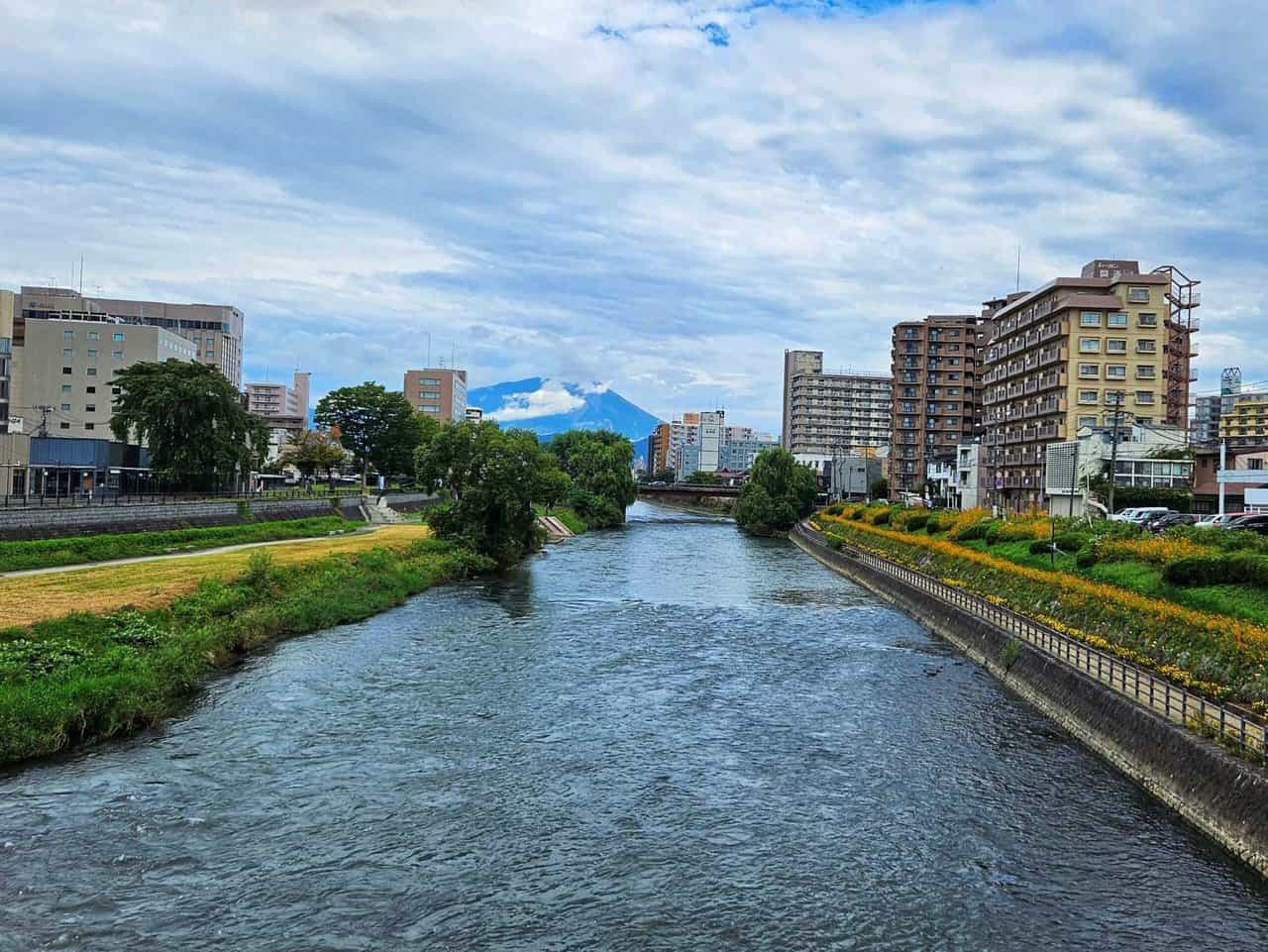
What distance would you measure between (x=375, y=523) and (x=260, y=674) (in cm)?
5737

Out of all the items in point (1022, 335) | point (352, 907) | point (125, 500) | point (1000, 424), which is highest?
point (1022, 335)

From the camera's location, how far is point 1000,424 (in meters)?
94.3

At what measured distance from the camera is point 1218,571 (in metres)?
26.0

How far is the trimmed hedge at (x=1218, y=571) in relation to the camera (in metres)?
24.6

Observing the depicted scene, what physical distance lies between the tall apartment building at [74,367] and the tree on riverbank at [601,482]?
50524 mm

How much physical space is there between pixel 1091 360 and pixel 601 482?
→ 5604 cm

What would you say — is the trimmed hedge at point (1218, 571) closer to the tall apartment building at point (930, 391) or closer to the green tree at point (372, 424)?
the green tree at point (372, 424)

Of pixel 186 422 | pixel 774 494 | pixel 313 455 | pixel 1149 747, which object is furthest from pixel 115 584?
pixel 774 494

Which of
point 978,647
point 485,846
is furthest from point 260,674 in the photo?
point 978,647

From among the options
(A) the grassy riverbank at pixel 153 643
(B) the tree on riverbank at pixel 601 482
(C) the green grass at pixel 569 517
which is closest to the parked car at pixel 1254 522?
(A) the grassy riverbank at pixel 153 643

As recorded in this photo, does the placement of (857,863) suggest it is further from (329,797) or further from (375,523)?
(375,523)

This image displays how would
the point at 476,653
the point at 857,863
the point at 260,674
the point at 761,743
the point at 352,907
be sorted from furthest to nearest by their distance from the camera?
the point at 476,653 → the point at 260,674 → the point at 761,743 → the point at 857,863 → the point at 352,907

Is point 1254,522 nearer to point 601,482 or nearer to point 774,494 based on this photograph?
point 774,494

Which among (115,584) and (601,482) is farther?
(601,482)
